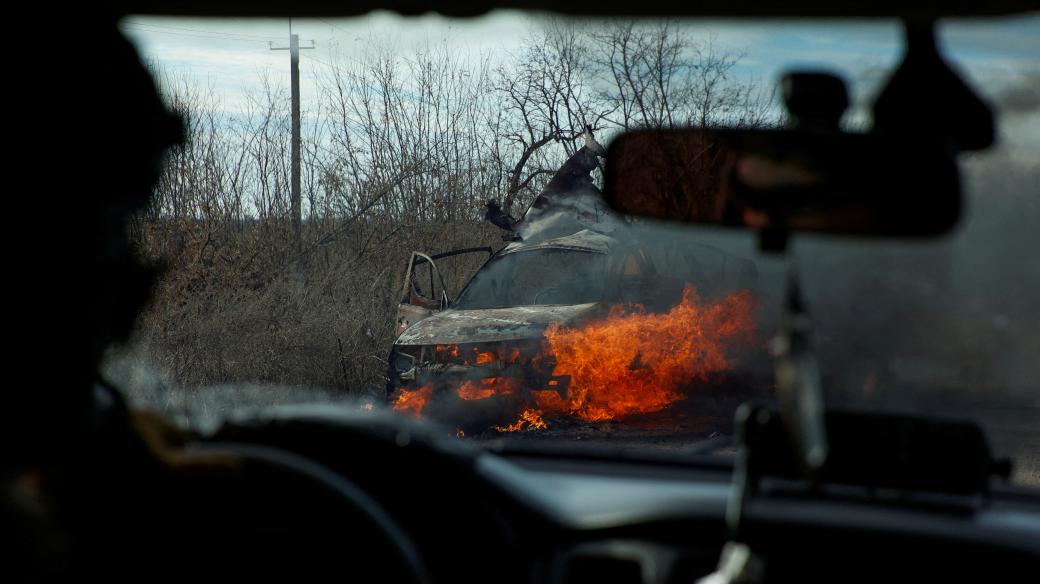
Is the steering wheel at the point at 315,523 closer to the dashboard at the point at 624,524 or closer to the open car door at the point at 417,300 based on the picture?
the dashboard at the point at 624,524

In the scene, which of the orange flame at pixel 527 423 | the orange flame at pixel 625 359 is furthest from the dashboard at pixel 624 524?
the orange flame at pixel 527 423

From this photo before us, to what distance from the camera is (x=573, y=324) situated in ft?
28.0

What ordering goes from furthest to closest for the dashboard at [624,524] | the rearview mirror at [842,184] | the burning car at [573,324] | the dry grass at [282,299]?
the dry grass at [282,299] → the burning car at [573,324] → the dashboard at [624,524] → the rearview mirror at [842,184]

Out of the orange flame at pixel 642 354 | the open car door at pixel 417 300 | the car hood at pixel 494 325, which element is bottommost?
the open car door at pixel 417 300

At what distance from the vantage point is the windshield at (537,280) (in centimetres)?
973

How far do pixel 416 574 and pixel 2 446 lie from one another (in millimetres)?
807

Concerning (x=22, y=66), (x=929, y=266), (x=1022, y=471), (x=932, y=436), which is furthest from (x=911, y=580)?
(x=1022, y=471)

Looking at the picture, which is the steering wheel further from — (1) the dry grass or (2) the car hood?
(1) the dry grass

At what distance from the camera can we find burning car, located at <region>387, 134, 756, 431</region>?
6.90m

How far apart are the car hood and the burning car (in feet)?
0.04

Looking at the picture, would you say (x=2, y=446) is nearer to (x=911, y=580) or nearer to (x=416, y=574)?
(x=416, y=574)

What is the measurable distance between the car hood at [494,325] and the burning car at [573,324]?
13mm

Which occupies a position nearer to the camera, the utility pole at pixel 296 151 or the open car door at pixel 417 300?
the open car door at pixel 417 300

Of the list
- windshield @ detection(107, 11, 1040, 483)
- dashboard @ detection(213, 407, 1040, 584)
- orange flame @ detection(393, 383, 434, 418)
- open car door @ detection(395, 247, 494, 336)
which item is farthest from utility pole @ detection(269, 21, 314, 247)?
dashboard @ detection(213, 407, 1040, 584)
